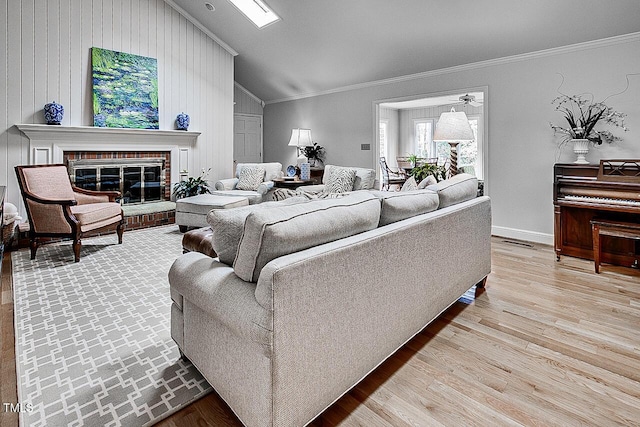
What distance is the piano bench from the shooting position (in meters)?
3.13

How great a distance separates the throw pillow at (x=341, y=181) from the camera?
5.08 meters

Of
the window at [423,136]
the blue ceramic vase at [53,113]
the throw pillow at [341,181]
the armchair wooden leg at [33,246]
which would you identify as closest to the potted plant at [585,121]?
the throw pillow at [341,181]

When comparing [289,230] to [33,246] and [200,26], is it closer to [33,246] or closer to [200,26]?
[33,246]

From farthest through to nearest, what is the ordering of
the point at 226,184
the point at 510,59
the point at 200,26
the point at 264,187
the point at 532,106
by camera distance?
1. the point at 200,26
2. the point at 226,184
3. the point at 264,187
4. the point at 510,59
5. the point at 532,106

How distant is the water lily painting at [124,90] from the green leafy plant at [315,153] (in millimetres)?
2905

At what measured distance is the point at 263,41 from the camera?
609 centimetres

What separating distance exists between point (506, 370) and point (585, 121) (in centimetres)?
336

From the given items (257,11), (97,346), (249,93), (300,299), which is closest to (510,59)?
(257,11)

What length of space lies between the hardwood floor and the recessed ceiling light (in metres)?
4.57

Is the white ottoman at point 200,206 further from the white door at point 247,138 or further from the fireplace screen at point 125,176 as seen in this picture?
the white door at point 247,138

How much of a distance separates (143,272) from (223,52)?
15.0 feet

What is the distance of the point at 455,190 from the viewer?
258cm

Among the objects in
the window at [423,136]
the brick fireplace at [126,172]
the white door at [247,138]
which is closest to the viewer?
the brick fireplace at [126,172]

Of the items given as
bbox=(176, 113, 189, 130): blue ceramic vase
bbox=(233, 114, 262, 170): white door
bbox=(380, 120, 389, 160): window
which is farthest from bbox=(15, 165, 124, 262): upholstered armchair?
bbox=(380, 120, 389, 160): window
